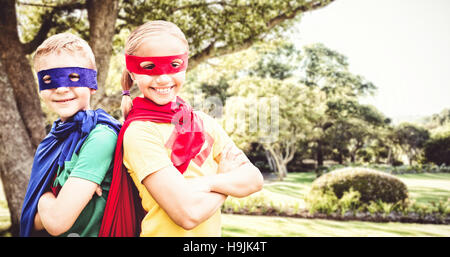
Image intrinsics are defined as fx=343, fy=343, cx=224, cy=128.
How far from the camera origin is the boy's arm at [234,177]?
161 centimetres

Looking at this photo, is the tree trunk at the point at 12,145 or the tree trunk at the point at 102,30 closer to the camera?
the tree trunk at the point at 12,145

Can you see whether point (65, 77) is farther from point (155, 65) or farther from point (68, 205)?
point (68, 205)

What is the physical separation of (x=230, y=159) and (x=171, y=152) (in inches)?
12.1

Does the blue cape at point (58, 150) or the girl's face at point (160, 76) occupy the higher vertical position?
the girl's face at point (160, 76)

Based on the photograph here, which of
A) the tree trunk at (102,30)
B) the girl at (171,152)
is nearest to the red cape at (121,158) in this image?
the girl at (171,152)

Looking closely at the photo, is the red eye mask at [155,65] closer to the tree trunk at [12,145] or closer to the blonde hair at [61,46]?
the blonde hair at [61,46]

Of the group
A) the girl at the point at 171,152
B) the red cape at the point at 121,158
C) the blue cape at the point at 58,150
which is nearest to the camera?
the girl at the point at 171,152

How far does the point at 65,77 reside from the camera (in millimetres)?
1773

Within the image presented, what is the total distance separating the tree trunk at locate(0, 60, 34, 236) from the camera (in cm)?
487

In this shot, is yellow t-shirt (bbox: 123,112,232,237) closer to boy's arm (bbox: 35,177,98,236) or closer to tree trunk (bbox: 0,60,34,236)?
boy's arm (bbox: 35,177,98,236)

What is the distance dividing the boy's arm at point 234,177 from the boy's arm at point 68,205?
569 millimetres

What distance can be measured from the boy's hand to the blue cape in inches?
23.0
